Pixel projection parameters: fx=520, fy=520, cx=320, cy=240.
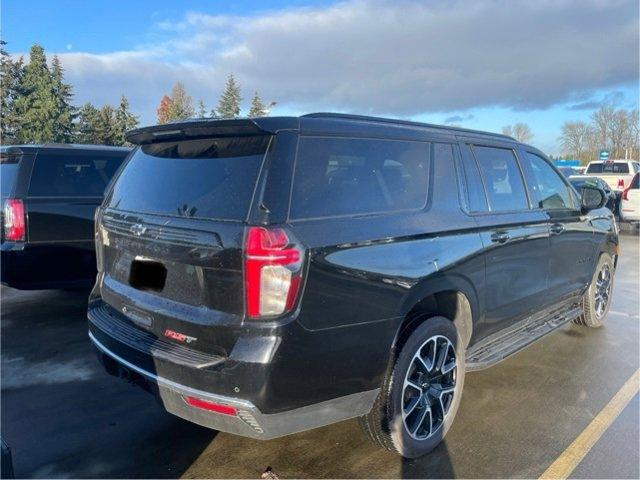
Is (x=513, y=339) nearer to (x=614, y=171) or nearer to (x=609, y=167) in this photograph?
(x=614, y=171)

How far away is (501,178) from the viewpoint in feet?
13.5

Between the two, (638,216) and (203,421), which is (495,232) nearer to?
(203,421)

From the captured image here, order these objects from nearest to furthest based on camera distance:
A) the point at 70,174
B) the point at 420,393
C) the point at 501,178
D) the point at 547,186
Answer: the point at 420,393
the point at 501,178
the point at 547,186
the point at 70,174

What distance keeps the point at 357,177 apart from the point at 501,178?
1.72m

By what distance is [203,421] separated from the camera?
2.60 meters

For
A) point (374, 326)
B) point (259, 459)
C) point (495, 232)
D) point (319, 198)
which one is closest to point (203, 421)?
point (259, 459)

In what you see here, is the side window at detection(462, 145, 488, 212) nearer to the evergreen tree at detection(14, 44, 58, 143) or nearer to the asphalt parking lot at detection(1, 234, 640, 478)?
the asphalt parking lot at detection(1, 234, 640, 478)

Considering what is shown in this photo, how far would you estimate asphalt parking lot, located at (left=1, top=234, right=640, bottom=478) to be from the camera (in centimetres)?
308

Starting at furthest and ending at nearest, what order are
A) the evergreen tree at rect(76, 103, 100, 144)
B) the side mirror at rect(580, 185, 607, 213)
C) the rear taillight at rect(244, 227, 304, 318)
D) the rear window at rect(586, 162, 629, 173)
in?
the evergreen tree at rect(76, 103, 100, 144)
the rear window at rect(586, 162, 629, 173)
the side mirror at rect(580, 185, 607, 213)
the rear taillight at rect(244, 227, 304, 318)

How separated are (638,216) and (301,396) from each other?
15.3 m

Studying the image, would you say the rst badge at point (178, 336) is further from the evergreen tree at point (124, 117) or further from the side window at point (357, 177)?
the evergreen tree at point (124, 117)

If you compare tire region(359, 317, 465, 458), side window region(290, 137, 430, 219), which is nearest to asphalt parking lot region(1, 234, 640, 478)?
tire region(359, 317, 465, 458)

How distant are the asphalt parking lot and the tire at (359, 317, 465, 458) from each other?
15 centimetres

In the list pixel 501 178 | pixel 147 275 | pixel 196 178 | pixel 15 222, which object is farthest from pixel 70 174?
pixel 501 178
